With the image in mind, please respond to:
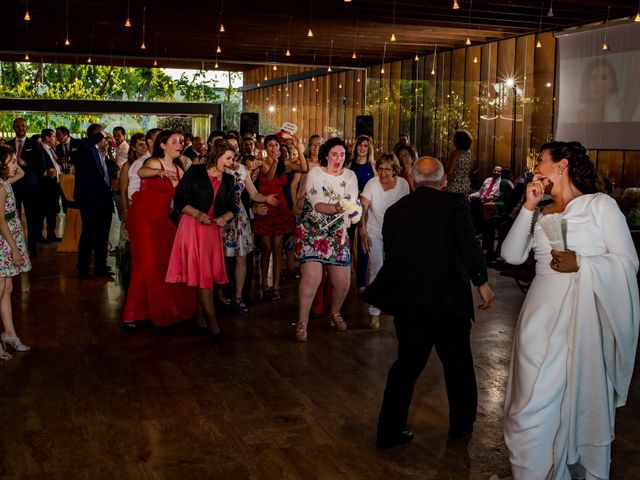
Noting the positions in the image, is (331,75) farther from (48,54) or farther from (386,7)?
(386,7)

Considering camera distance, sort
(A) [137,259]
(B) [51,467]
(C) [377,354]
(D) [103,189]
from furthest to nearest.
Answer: (D) [103,189] < (A) [137,259] < (C) [377,354] < (B) [51,467]

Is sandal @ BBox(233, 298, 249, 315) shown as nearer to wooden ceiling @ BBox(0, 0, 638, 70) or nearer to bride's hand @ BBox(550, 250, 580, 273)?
bride's hand @ BBox(550, 250, 580, 273)

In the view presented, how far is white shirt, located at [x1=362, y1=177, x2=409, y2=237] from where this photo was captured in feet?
22.7

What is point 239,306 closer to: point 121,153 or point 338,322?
A: point 338,322

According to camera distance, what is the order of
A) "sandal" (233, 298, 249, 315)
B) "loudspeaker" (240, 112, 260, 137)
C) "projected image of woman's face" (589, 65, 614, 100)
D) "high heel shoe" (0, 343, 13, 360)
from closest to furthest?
"high heel shoe" (0, 343, 13, 360) < "sandal" (233, 298, 249, 315) < "projected image of woman's face" (589, 65, 614, 100) < "loudspeaker" (240, 112, 260, 137)

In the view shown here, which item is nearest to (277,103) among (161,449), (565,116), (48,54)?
(48,54)

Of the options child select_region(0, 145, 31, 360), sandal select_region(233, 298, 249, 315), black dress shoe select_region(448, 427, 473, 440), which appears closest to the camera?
black dress shoe select_region(448, 427, 473, 440)

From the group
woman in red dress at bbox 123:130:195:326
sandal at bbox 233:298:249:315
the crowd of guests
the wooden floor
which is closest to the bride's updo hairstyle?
the crowd of guests

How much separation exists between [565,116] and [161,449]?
517 inches

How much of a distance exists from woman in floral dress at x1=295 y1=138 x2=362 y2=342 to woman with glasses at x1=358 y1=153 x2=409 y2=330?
1.29 ft

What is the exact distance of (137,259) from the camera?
6789mm

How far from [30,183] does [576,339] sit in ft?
30.2

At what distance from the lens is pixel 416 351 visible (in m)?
4.11

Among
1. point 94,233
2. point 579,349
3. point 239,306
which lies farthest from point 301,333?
point 94,233
